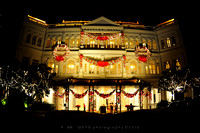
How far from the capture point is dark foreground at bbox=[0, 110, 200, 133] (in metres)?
5.30

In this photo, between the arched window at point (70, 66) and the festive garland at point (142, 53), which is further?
the arched window at point (70, 66)

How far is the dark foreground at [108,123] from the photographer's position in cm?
530

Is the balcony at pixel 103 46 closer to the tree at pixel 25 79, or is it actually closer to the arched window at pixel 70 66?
the arched window at pixel 70 66

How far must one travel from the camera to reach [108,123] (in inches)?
227

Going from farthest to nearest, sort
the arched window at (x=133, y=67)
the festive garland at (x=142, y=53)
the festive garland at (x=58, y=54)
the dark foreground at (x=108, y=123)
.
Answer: the arched window at (x=133, y=67)
the festive garland at (x=58, y=54)
the festive garland at (x=142, y=53)
the dark foreground at (x=108, y=123)

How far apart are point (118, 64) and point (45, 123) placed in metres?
19.9

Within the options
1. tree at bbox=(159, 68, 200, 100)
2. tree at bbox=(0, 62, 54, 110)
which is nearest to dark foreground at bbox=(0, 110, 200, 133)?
tree at bbox=(0, 62, 54, 110)

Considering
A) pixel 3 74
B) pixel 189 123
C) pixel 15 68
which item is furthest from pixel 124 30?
pixel 189 123

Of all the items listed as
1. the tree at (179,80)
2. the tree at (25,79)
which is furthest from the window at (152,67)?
the tree at (25,79)

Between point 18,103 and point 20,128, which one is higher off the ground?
point 18,103

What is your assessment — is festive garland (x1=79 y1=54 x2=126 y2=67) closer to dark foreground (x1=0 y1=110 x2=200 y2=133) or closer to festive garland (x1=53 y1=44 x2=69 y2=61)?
festive garland (x1=53 y1=44 x2=69 y2=61)

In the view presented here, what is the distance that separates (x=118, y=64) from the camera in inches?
963

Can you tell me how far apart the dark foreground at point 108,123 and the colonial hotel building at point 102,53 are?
1658 cm

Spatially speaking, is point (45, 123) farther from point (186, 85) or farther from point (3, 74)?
point (186, 85)
